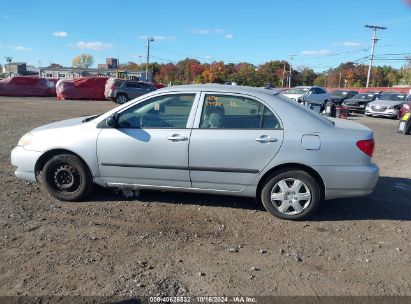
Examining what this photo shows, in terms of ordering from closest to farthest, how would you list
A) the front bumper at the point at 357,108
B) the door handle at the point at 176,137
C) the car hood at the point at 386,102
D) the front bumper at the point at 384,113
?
the door handle at the point at 176,137 < the front bumper at the point at 384,113 < the car hood at the point at 386,102 < the front bumper at the point at 357,108

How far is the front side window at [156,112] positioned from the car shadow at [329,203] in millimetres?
1109

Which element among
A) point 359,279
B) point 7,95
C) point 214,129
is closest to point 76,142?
point 214,129

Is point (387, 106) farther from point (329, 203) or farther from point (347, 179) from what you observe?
point (347, 179)

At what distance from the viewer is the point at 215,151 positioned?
484 centimetres

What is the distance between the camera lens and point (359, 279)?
3.60m

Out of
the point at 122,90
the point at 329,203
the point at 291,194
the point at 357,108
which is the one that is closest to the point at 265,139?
the point at 291,194

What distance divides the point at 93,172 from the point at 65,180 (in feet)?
1.43

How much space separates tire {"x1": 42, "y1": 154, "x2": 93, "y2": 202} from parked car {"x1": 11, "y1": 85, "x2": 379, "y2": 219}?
0.01m

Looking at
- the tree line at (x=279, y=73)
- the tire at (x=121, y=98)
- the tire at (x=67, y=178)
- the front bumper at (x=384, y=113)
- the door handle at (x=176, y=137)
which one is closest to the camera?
the door handle at (x=176, y=137)

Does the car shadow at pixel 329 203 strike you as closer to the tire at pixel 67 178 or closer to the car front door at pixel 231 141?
the tire at pixel 67 178

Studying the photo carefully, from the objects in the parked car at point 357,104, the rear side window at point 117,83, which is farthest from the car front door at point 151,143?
the rear side window at point 117,83

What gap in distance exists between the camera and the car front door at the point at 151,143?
4.93 metres

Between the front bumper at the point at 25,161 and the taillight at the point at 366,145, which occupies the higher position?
the taillight at the point at 366,145

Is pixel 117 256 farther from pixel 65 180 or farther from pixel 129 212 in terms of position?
pixel 65 180
